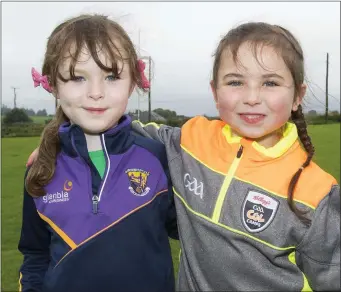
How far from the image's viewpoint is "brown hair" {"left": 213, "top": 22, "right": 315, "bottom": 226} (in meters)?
2.16

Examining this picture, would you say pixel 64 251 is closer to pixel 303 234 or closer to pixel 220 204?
pixel 220 204

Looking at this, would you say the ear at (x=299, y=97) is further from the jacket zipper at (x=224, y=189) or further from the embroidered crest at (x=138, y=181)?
the embroidered crest at (x=138, y=181)

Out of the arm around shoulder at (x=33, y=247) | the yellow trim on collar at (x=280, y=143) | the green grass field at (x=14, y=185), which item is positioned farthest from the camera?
the green grass field at (x=14, y=185)

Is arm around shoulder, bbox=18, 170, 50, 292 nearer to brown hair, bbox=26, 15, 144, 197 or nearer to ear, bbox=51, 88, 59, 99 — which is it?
brown hair, bbox=26, 15, 144, 197

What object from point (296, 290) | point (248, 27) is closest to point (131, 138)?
point (248, 27)

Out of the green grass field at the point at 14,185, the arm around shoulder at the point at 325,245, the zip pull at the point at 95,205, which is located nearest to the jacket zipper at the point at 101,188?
the zip pull at the point at 95,205

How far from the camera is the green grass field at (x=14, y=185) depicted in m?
5.29

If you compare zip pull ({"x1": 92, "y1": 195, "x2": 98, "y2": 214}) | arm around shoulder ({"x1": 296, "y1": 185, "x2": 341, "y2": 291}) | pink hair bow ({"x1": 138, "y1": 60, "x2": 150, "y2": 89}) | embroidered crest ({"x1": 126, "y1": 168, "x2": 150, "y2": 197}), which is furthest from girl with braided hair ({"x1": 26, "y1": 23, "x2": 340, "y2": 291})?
zip pull ({"x1": 92, "y1": 195, "x2": 98, "y2": 214})

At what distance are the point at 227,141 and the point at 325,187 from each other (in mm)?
481

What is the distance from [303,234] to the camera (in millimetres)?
1998

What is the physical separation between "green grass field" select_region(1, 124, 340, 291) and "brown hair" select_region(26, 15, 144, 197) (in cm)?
107

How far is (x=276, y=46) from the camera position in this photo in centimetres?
216

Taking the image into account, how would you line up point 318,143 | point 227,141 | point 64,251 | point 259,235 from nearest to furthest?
1. point 64,251
2. point 259,235
3. point 227,141
4. point 318,143

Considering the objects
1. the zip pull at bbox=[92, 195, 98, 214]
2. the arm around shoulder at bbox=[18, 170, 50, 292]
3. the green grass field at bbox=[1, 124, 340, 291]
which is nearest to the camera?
the zip pull at bbox=[92, 195, 98, 214]
